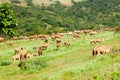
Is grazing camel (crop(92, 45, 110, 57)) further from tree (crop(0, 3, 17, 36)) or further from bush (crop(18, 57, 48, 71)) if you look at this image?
tree (crop(0, 3, 17, 36))

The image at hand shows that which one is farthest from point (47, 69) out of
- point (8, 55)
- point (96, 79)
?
point (8, 55)

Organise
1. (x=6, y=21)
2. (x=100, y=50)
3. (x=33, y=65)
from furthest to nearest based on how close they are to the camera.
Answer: (x=6, y=21) < (x=100, y=50) < (x=33, y=65)

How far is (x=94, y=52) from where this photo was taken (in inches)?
1198

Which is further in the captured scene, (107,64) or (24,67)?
(24,67)

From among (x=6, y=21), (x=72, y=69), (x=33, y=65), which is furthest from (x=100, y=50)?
(x=6, y=21)

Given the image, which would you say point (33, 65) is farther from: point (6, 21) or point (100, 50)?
point (6, 21)

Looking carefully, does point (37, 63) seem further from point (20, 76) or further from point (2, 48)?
point (2, 48)

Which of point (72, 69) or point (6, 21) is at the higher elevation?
point (72, 69)

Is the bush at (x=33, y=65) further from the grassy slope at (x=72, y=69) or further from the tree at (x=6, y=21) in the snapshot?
the tree at (x=6, y=21)

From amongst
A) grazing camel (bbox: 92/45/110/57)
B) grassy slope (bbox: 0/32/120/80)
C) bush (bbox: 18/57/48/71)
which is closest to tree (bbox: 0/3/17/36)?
grassy slope (bbox: 0/32/120/80)

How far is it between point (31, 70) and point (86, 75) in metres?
7.42

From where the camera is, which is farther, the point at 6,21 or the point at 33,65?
the point at 6,21

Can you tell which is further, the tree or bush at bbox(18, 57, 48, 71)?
the tree

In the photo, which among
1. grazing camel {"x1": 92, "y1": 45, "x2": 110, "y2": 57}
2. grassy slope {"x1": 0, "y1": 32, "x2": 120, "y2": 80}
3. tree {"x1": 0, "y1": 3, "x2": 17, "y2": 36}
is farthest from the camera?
tree {"x1": 0, "y1": 3, "x2": 17, "y2": 36}
